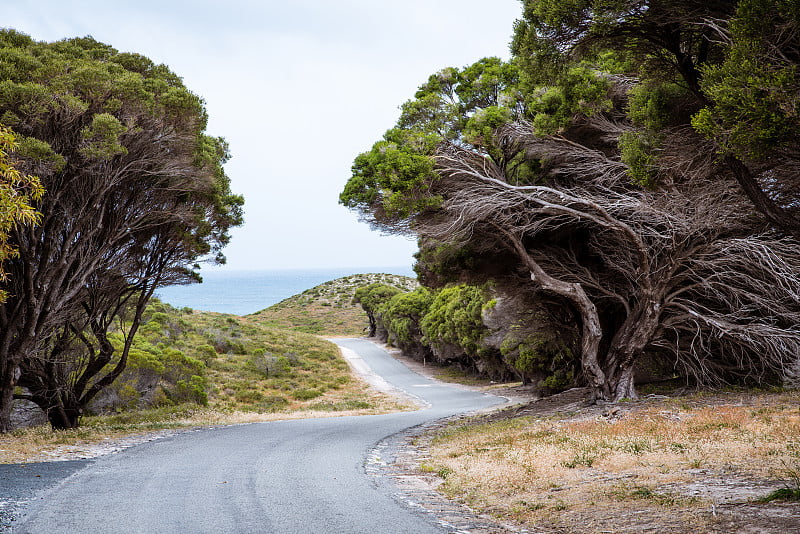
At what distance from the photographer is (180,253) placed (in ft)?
52.6

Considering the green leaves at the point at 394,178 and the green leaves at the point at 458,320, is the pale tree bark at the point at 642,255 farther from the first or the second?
the green leaves at the point at 458,320

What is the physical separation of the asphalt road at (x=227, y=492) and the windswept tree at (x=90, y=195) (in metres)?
4.49

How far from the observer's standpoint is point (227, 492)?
6859mm

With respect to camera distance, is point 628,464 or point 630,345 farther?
point 630,345

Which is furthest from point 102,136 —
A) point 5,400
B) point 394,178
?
point 5,400

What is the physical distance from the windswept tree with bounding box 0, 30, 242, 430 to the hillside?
52.5 meters

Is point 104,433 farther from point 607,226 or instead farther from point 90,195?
point 607,226

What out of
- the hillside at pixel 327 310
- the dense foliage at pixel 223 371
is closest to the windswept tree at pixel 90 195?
the dense foliage at pixel 223 371

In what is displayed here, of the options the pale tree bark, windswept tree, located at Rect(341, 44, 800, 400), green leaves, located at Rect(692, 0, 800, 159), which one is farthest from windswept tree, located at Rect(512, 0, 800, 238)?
the pale tree bark

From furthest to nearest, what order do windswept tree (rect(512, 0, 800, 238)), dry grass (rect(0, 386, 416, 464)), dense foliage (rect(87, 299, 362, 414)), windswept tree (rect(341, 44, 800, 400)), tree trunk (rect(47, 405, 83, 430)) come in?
dense foliage (rect(87, 299, 362, 414)), tree trunk (rect(47, 405, 83, 430)), windswept tree (rect(341, 44, 800, 400)), dry grass (rect(0, 386, 416, 464)), windswept tree (rect(512, 0, 800, 238))

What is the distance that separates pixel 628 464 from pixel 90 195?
1161 centimetres

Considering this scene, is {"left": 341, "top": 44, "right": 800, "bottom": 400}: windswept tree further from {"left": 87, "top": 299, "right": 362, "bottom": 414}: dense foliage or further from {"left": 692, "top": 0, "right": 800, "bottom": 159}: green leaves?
{"left": 87, "top": 299, "right": 362, "bottom": 414}: dense foliage

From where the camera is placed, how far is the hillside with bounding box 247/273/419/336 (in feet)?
251

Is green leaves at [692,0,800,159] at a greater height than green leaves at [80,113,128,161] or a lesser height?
lesser
